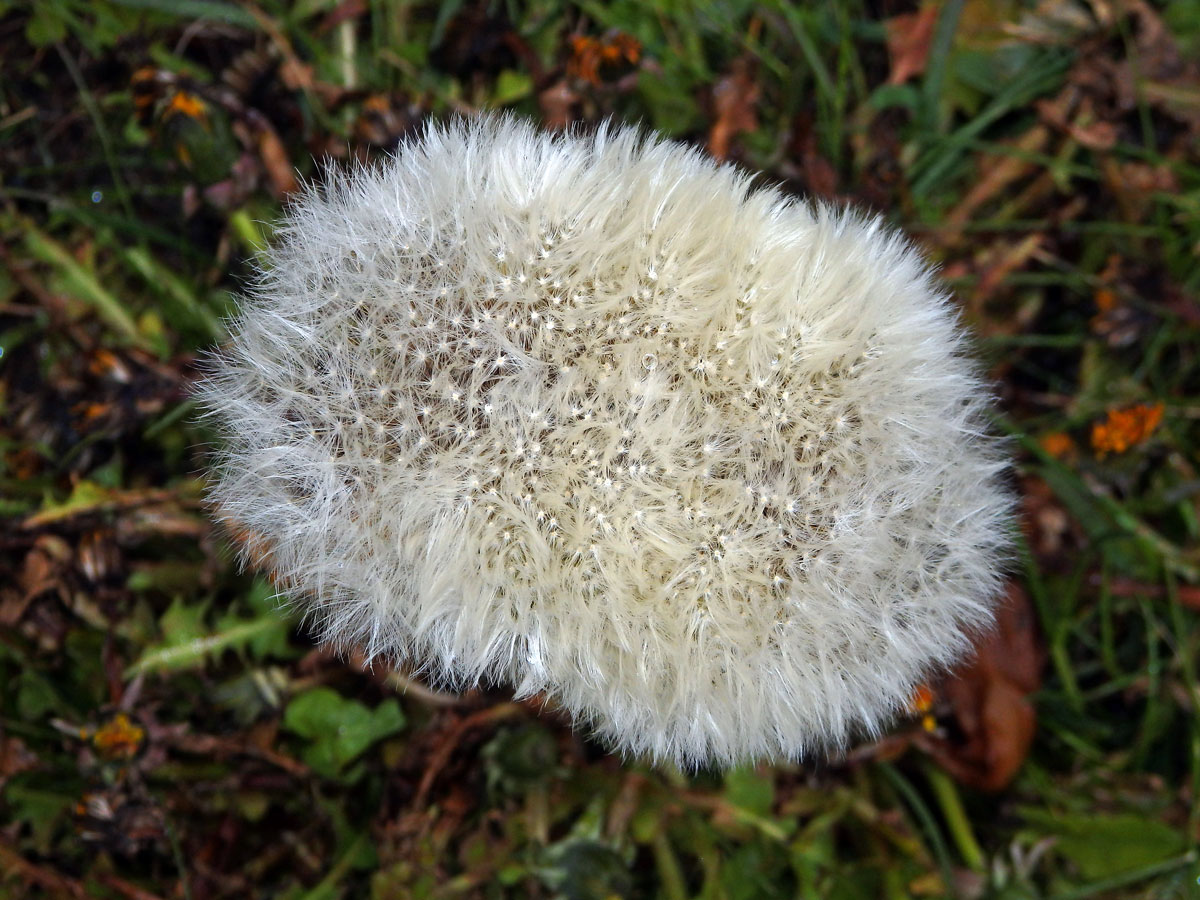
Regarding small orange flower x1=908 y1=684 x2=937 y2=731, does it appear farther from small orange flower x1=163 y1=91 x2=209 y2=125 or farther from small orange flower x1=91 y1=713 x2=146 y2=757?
small orange flower x1=163 y1=91 x2=209 y2=125

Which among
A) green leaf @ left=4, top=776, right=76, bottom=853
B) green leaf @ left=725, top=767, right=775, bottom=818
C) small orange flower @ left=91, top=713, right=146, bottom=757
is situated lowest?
green leaf @ left=4, top=776, right=76, bottom=853

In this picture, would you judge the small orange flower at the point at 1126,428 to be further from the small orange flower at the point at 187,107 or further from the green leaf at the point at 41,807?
the green leaf at the point at 41,807

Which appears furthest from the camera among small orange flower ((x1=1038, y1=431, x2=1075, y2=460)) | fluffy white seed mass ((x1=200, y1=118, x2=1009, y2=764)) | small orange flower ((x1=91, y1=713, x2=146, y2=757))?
small orange flower ((x1=1038, y1=431, x2=1075, y2=460))

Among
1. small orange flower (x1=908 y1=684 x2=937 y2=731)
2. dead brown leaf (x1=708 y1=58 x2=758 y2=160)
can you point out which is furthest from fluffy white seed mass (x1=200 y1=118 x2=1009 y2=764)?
dead brown leaf (x1=708 y1=58 x2=758 y2=160)

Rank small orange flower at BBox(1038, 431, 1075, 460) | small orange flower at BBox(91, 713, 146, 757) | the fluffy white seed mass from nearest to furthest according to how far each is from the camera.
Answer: the fluffy white seed mass < small orange flower at BBox(91, 713, 146, 757) < small orange flower at BBox(1038, 431, 1075, 460)

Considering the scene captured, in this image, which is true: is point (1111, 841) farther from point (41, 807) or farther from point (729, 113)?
point (41, 807)

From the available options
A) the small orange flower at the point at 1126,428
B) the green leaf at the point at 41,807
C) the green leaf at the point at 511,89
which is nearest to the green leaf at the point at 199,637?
the green leaf at the point at 41,807

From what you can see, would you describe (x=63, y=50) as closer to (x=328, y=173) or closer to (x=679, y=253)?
(x=328, y=173)
